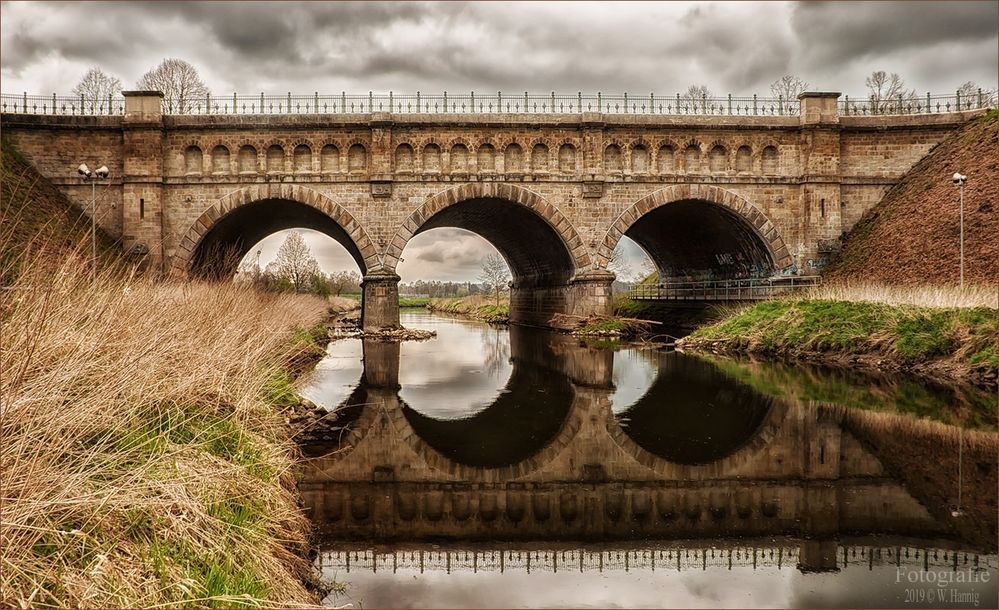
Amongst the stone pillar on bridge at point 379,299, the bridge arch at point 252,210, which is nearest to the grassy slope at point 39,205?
the bridge arch at point 252,210

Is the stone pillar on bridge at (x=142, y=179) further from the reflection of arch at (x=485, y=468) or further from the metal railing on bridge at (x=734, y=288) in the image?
the metal railing on bridge at (x=734, y=288)

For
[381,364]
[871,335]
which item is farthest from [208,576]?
[871,335]

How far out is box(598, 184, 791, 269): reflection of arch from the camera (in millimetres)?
26406

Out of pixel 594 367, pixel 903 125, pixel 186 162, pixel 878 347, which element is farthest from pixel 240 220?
pixel 903 125

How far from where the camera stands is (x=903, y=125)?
1083 inches

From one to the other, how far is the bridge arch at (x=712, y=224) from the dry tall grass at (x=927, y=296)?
21.9 feet

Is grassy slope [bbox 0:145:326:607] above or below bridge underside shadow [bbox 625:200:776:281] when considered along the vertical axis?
below

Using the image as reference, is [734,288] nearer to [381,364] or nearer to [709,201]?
[709,201]

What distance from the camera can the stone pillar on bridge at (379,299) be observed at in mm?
25312

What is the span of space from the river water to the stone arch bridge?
48.5 ft

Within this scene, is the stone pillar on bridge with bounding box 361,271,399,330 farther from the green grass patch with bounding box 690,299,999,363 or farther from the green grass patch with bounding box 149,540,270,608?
the green grass patch with bounding box 149,540,270,608

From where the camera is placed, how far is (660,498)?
6410 millimetres

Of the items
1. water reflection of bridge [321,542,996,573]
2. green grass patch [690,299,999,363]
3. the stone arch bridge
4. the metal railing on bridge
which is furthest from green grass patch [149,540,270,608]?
the metal railing on bridge

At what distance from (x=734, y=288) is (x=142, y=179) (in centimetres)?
2598
